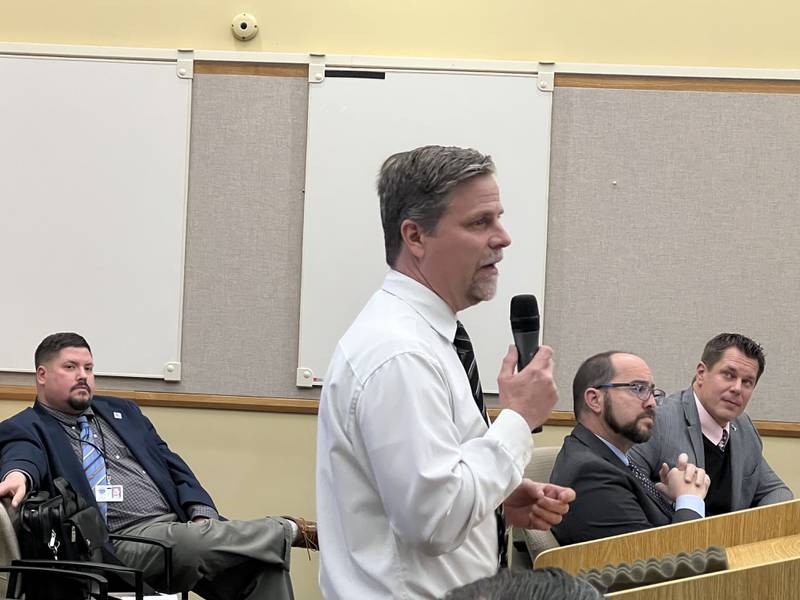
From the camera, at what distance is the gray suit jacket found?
3.78 meters

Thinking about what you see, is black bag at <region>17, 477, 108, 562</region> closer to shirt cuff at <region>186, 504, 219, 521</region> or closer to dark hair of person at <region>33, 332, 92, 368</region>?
shirt cuff at <region>186, 504, 219, 521</region>

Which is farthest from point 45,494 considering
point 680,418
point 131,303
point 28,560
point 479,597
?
point 479,597

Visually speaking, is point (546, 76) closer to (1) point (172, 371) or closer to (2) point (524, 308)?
(1) point (172, 371)

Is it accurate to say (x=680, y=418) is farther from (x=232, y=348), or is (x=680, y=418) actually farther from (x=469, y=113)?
(x=232, y=348)

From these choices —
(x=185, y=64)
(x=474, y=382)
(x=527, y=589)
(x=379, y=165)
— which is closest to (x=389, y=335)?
(x=474, y=382)

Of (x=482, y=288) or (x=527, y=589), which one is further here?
(x=482, y=288)

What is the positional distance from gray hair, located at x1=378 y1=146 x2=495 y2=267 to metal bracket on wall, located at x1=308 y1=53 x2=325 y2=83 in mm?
2990

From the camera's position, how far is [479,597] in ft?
3.05

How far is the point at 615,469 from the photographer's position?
10.0ft

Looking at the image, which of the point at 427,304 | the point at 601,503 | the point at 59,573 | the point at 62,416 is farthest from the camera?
the point at 62,416

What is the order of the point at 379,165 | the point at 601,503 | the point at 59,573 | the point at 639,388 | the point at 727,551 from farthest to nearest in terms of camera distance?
the point at 379,165, the point at 639,388, the point at 59,573, the point at 601,503, the point at 727,551

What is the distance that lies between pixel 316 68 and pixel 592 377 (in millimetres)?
2044

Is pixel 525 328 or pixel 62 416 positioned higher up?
pixel 525 328

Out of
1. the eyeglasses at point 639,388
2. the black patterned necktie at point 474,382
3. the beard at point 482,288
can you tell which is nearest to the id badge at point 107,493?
the eyeglasses at point 639,388
